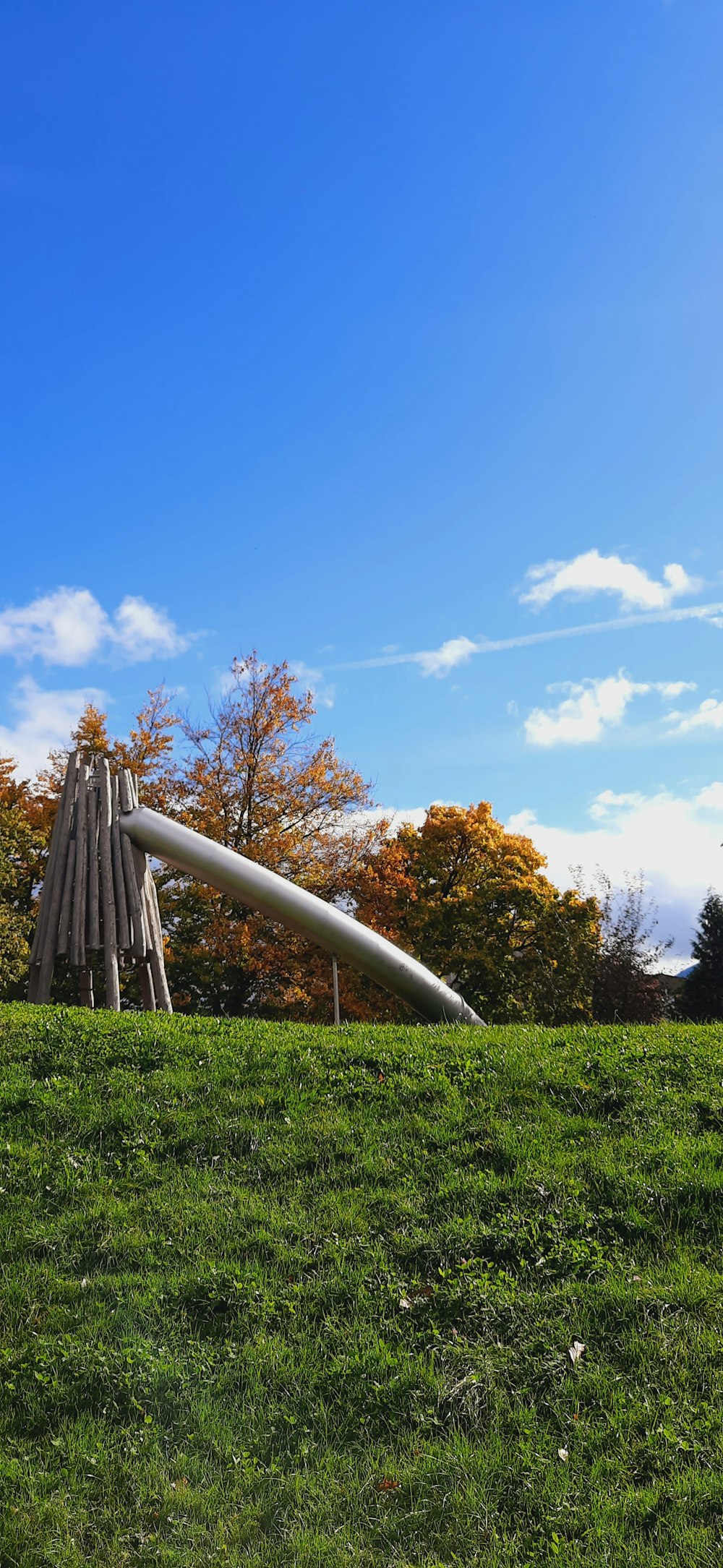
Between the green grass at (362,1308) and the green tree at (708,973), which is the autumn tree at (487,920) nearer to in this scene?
the green tree at (708,973)

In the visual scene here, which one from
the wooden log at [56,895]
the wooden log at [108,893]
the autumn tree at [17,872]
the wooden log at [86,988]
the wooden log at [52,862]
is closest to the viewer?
the wooden log at [108,893]

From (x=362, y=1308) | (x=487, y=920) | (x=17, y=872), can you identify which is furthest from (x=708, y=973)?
(x=362, y=1308)

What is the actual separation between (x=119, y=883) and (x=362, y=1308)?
9105 mm

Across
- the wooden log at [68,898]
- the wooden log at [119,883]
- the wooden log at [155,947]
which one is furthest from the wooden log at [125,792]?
the wooden log at [155,947]

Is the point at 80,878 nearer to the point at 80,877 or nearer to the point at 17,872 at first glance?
the point at 80,877

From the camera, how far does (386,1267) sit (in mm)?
6711

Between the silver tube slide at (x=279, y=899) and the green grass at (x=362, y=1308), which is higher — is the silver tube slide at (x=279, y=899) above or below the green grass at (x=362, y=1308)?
above

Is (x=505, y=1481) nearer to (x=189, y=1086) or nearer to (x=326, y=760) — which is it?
(x=189, y=1086)

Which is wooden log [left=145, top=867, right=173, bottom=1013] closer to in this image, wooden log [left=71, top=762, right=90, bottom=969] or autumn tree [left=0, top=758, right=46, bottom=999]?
Result: wooden log [left=71, top=762, right=90, bottom=969]

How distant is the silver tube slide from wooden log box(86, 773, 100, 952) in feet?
1.49

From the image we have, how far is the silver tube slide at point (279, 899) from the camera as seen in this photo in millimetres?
14938

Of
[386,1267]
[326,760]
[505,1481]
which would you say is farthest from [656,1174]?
[326,760]

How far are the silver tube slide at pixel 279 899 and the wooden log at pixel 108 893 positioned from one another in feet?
1.01

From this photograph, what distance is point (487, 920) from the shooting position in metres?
24.9
